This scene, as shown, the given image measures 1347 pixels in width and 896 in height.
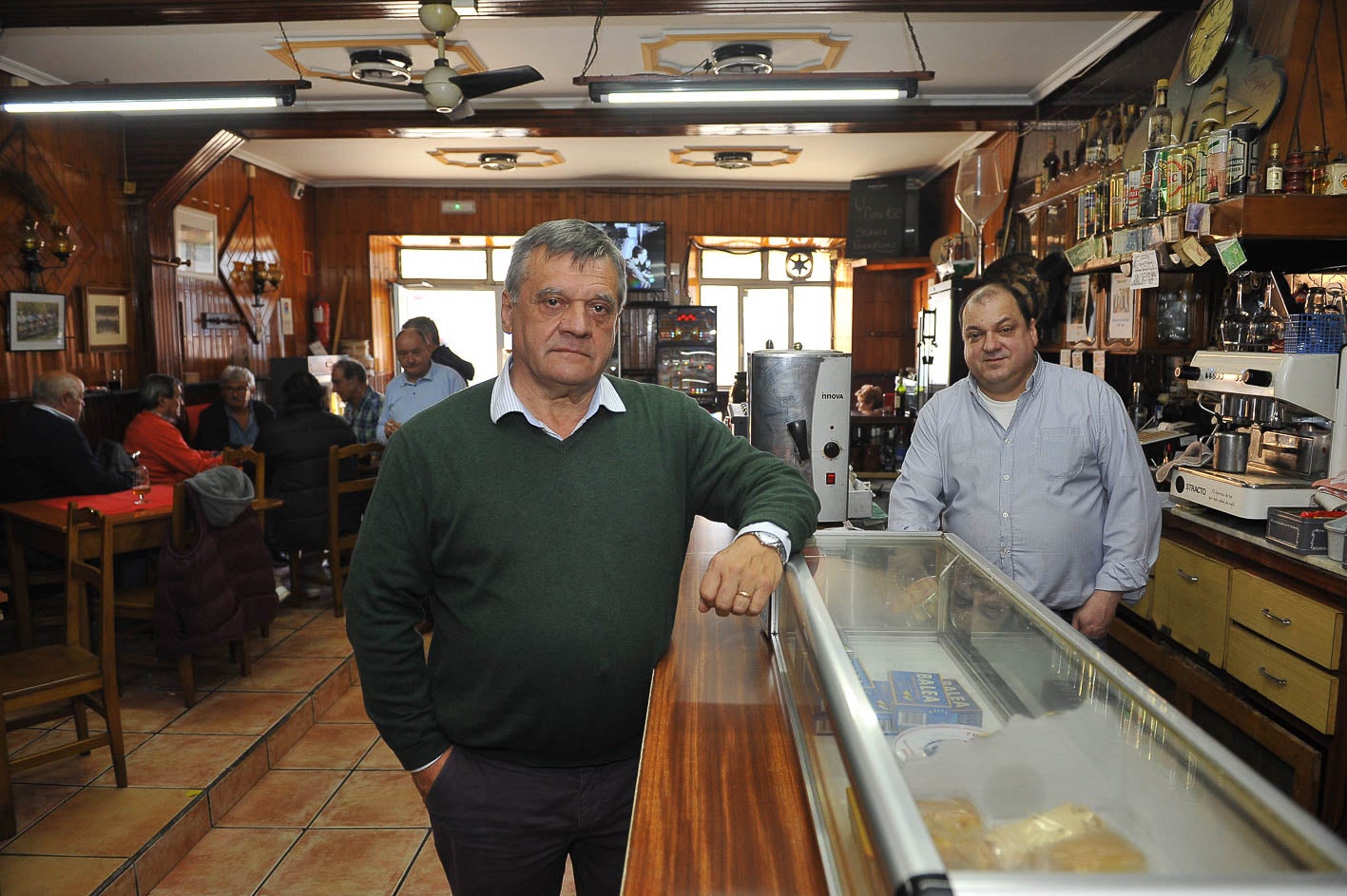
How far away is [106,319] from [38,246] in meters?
1.10

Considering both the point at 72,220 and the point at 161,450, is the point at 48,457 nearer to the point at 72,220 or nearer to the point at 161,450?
the point at 161,450

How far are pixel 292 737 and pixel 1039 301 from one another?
3.49 m

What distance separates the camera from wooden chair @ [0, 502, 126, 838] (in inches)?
118

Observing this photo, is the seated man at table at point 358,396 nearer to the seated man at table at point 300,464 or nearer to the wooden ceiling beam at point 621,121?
the seated man at table at point 300,464

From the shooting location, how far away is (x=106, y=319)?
7297 millimetres

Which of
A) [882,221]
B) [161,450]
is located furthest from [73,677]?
[882,221]

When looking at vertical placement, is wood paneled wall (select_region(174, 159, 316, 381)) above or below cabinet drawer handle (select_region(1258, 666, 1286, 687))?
above

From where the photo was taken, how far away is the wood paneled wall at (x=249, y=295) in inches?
330

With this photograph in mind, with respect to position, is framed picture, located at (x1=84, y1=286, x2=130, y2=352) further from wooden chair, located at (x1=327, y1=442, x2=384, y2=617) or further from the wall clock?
the wall clock

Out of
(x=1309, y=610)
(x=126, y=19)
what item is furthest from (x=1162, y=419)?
(x=126, y=19)

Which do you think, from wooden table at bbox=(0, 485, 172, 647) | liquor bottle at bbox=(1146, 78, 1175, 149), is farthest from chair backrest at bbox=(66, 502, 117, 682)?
liquor bottle at bbox=(1146, 78, 1175, 149)

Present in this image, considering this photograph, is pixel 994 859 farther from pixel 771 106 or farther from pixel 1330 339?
pixel 771 106

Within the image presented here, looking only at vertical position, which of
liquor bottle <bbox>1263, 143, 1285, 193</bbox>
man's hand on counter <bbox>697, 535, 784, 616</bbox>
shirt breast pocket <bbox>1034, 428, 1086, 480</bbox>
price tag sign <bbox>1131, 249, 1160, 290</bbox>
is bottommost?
man's hand on counter <bbox>697, 535, 784, 616</bbox>

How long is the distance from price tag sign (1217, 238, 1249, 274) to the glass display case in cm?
249
